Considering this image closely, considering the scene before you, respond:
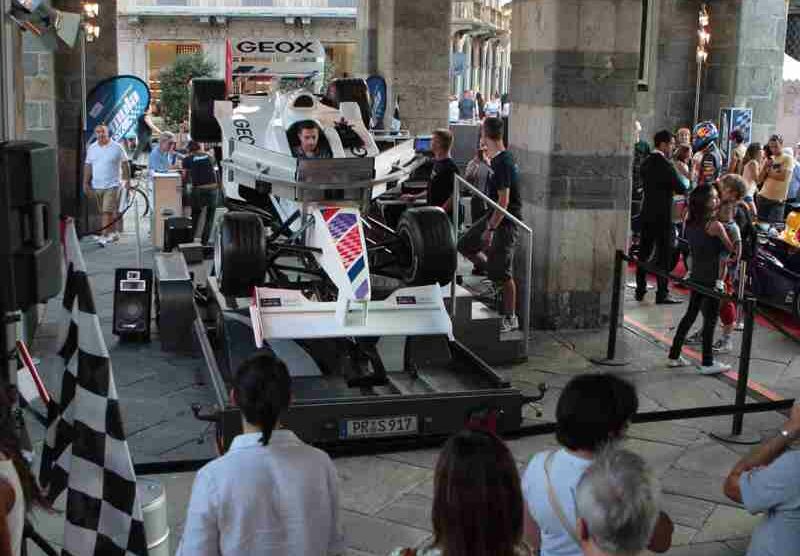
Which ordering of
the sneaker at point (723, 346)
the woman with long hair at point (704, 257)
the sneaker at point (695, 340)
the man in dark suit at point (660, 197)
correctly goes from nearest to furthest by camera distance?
the woman with long hair at point (704, 257) → the sneaker at point (723, 346) → the sneaker at point (695, 340) → the man in dark suit at point (660, 197)

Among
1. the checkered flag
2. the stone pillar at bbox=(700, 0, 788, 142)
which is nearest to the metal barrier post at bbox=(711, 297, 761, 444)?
the checkered flag

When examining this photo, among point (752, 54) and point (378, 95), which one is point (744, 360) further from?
point (752, 54)

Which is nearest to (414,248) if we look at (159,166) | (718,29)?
(159,166)

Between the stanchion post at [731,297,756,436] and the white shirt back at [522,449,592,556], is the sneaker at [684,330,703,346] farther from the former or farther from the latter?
the white shirt back at [522,449,592,556]

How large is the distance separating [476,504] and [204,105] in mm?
7640

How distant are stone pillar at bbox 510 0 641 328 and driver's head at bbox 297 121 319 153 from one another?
238 centimetres

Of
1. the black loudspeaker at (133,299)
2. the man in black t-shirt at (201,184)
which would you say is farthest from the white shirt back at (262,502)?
the man in black t-shirt at (201,184)

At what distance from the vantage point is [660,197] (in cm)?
1118

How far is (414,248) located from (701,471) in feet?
7.68

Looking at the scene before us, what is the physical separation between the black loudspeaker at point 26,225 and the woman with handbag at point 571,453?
1941 mm

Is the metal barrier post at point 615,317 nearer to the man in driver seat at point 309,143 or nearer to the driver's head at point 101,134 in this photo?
→ the man in driver seat at point 309,143

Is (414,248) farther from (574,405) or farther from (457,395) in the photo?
(574,405)

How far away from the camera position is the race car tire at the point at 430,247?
7.74m

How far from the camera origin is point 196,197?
1352cm
